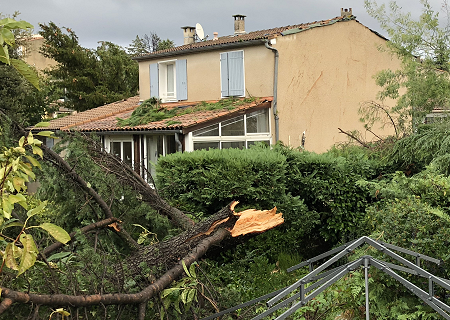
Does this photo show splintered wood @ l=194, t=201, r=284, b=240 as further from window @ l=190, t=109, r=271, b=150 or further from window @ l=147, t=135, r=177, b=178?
window @ l=147, t=135, r=177, b=178

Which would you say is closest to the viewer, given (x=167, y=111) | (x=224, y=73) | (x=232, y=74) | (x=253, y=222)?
(x=253, y=222)

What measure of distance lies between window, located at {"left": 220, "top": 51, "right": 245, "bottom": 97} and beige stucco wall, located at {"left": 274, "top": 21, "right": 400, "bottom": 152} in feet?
5.01

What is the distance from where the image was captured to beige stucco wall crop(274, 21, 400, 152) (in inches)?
667

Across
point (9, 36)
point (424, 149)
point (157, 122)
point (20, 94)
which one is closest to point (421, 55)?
point (424, 149)

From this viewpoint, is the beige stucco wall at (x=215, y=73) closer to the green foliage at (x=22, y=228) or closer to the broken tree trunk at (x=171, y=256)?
the broken tree trunk at (x=171, y=256)

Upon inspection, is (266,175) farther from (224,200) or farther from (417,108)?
(417,108)

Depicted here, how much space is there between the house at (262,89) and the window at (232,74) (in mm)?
38

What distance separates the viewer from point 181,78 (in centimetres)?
1898

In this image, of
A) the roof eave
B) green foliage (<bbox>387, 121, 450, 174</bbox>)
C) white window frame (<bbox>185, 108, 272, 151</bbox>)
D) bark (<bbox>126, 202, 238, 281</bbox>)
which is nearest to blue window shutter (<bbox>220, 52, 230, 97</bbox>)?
the roof eave

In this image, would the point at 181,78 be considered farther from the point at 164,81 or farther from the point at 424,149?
the point at 424,149

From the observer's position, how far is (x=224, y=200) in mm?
9234

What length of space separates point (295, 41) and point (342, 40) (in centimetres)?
266

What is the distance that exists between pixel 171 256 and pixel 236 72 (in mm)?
13254

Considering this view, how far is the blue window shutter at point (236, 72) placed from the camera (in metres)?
17.2
